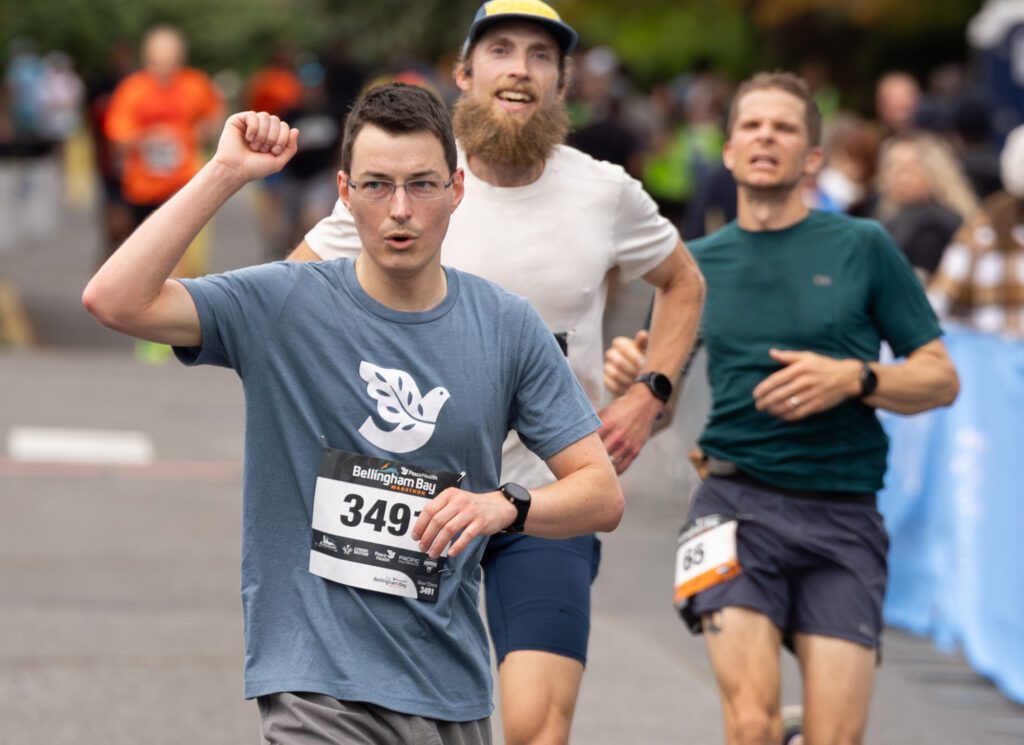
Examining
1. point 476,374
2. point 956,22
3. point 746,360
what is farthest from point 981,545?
point 956,22

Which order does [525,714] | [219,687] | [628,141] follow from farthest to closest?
[628,141] → [219,687] → [525,714]

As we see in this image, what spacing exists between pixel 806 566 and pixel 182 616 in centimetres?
392

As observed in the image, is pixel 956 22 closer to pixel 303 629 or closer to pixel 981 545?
pixel 981 545

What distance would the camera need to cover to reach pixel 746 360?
5.87 m

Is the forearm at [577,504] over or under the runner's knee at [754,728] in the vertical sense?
over

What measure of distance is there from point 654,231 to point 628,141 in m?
11.6

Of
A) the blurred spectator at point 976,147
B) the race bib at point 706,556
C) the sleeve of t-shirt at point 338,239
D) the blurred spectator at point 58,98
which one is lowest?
the race bib at point 706,556

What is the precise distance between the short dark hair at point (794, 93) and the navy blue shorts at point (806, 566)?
1089mm

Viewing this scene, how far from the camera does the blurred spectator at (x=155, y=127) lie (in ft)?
51.6

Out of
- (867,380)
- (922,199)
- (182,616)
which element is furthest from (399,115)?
(922,199)

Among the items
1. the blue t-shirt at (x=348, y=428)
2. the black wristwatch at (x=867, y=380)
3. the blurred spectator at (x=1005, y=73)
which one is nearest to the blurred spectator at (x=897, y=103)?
the blurred spectator at (x=1005, y=73)

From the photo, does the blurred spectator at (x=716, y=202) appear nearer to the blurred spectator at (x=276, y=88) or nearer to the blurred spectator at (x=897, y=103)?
the blurred spectator at (x=897, y=103)

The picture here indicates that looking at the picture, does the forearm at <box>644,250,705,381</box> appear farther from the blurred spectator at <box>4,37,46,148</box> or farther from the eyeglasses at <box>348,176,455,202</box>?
the blurred spectator at <box>4,37,46,148</box>

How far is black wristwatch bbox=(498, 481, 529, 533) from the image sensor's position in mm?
3818
